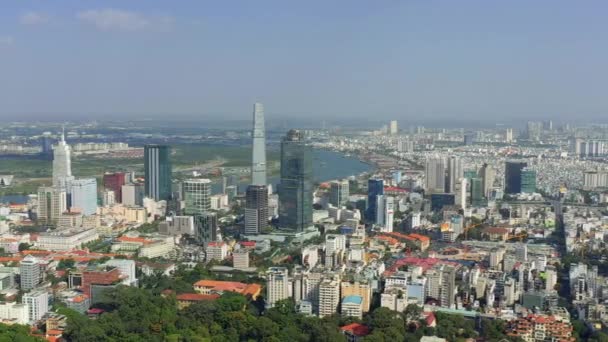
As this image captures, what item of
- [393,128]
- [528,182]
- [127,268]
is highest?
[393,128]

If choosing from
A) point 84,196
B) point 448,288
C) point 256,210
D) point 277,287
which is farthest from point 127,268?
point 84,196

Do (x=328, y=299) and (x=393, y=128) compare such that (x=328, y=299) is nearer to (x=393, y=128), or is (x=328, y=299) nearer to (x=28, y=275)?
(x=28, y=275)

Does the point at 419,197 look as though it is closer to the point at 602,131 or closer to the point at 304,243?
the point at 304,243

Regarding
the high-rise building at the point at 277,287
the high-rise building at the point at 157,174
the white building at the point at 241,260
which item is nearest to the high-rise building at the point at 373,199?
the white building at the point at 241,260

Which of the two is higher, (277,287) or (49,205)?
(49,205)

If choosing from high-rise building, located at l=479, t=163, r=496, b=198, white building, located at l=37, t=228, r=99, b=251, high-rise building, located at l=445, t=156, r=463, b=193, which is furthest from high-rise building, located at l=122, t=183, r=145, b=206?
high-rise building, located at l=479, t=163, r=496, b=198

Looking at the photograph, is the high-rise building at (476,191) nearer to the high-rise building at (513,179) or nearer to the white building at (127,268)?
the high-rise building at (513,179)

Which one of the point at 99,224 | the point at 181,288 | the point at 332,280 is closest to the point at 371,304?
the point at 332,280
